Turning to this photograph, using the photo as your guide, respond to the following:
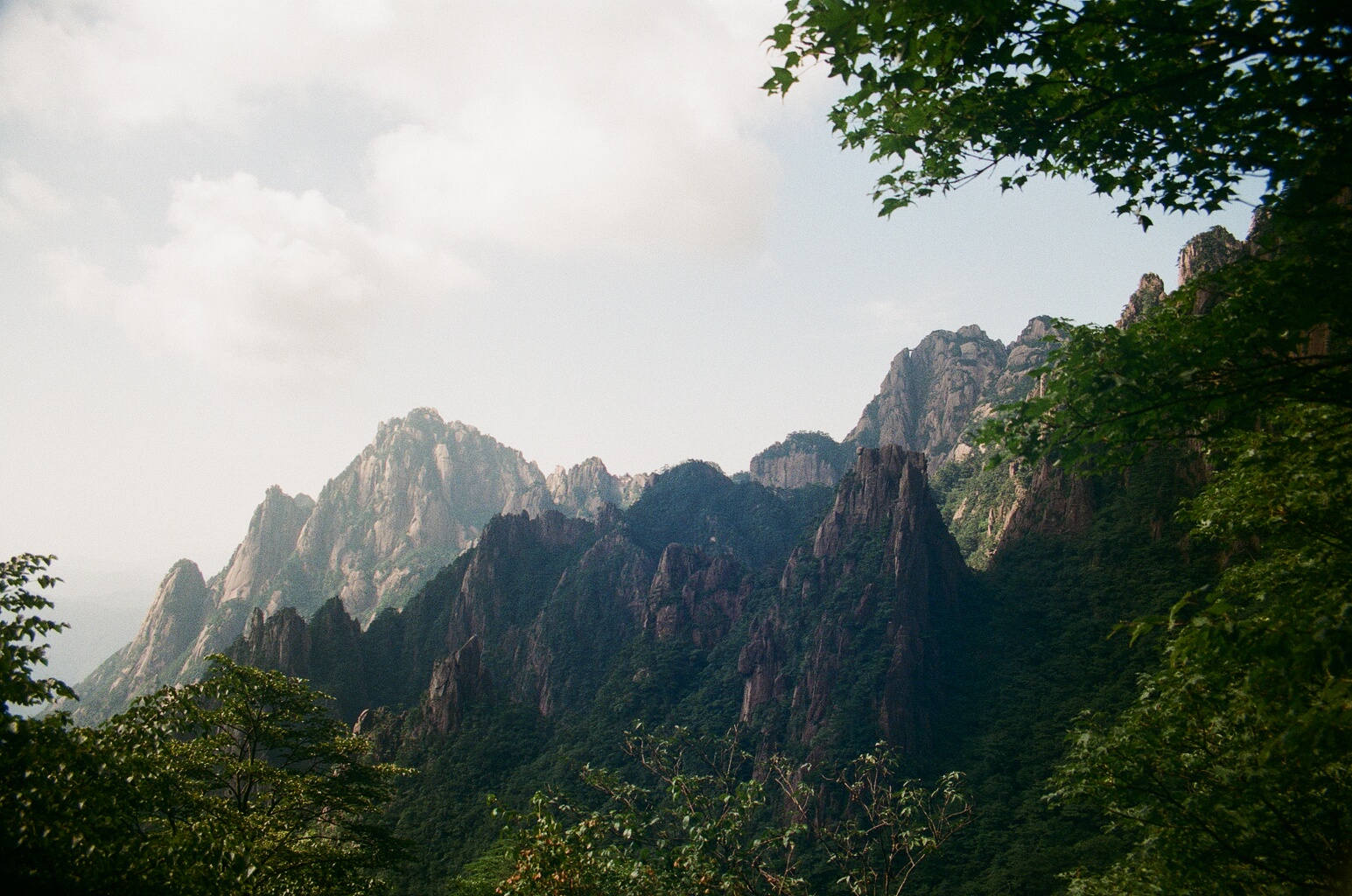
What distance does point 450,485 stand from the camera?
609 feet

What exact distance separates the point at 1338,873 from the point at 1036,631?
6777 centimetres

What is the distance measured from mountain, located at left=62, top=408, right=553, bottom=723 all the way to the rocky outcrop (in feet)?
189

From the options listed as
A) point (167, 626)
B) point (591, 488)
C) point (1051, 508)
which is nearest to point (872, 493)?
point (1051, 508)

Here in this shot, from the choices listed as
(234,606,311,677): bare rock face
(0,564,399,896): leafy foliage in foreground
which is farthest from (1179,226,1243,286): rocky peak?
(234,606,311,677): bare rock face

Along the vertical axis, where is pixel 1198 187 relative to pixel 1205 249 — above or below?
below

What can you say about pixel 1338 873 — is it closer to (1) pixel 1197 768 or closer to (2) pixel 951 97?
(1) pixel 1197 768

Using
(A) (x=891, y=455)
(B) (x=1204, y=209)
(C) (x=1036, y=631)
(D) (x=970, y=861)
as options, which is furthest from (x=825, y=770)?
(B) (x=1204, y=209)

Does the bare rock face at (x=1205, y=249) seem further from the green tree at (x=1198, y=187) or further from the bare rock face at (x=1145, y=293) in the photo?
the green tree at (x=1198, y=187)

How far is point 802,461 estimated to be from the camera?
17475 cm

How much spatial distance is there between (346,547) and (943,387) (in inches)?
5702

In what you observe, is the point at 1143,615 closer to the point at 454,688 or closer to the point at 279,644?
the point at 454,688

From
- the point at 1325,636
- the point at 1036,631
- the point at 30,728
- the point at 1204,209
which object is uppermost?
the point at 1204,209

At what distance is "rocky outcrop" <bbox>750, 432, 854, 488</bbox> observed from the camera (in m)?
171

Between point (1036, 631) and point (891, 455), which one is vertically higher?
point (891, 455)
